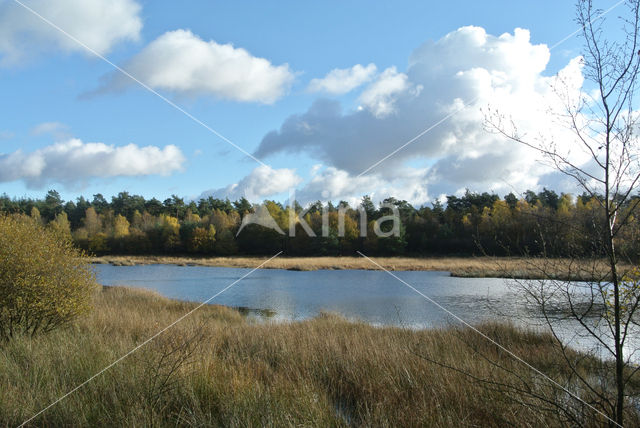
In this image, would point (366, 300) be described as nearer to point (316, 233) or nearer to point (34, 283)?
point (34, 283)

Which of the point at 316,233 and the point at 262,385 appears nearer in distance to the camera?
the point at 262,385

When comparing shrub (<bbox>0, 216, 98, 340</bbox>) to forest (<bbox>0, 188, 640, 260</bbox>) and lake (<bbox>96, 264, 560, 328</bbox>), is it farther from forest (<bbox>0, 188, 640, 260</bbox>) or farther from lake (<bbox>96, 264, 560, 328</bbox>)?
forest (<bbox>0, 188, 640, 260</bbox>)

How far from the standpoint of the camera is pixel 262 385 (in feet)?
19.0

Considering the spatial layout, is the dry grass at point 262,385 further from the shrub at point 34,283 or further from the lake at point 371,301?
the lake at point 371,301

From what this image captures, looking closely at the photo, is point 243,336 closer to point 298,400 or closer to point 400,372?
point 400,372

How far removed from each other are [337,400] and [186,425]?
8.08 ft

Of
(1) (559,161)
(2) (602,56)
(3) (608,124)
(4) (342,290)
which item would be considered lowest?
(4) (342,290)

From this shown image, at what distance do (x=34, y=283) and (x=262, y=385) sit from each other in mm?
5456

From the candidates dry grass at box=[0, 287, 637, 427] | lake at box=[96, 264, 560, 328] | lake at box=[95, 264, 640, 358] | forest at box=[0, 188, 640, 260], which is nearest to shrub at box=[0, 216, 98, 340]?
dry grass at box=[0, 287, 637, 427]

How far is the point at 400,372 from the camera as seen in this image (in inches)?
266

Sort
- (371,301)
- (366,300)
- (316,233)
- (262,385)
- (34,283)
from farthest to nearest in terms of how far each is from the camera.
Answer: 1. (316,233)
2. (366,300)
3. (371,301)
4. (34,283)
5. (262,385)

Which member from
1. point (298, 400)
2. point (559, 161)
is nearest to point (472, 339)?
point (298, 400)

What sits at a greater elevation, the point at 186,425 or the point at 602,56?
the point at 602,56

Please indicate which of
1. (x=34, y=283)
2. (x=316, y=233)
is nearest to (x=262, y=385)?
(x=34, y=283)
